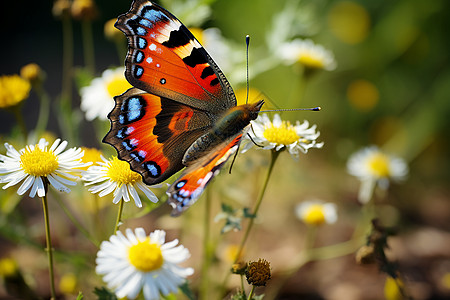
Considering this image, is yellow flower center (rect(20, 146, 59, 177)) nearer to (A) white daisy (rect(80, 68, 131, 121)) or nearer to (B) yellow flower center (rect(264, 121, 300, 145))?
(A) white daisy (rect(80, 68, 131, 121))

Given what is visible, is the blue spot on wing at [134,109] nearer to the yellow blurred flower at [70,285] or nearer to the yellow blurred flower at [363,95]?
the yellow blurred flower at [70,285]

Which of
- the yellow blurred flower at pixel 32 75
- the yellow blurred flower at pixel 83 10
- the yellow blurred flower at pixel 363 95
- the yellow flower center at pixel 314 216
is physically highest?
the yellow blurred flower at pixel 363 95

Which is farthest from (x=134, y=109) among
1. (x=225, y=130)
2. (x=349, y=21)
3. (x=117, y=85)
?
(x=349, y=21)

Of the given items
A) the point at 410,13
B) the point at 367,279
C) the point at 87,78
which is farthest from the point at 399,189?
the point at 87,78

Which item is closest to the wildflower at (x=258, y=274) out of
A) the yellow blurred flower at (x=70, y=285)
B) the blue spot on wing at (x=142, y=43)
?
the blue spot on wing at (x=142, y=43)

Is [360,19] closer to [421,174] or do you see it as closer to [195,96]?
[421,174]

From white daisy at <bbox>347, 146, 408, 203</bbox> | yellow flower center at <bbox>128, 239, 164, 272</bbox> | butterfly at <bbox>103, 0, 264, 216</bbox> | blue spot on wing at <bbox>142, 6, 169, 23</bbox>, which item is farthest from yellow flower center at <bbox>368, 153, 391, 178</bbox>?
yellow flower center at <bbox>128, 239, 164, 272</bbox>

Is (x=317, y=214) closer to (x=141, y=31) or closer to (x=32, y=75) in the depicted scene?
(x=141, y=31)
